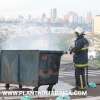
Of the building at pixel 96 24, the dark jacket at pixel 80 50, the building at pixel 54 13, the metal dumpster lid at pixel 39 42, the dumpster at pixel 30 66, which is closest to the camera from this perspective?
the dumpster at pixel 30 66

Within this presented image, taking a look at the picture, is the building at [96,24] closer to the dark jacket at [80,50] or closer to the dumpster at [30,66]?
the dark jacket at [80,50]

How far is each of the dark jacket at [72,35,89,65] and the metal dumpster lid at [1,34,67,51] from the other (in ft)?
19.2

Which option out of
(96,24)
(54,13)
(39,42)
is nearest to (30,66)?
(39,42)

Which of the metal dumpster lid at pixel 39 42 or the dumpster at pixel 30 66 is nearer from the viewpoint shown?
the dumpster at pixel 30 66

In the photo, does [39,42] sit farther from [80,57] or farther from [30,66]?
[30,66]

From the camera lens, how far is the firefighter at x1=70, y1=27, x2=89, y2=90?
12633mm

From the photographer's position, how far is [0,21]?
20.7 m

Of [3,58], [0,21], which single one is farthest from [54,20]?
[3,58]

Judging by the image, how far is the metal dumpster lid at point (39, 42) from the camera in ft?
62.5

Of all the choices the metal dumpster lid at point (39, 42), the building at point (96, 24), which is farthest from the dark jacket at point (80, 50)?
the building at point (96, 24)

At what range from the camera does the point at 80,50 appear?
12672 millimetres

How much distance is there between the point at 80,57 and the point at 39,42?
7.11m

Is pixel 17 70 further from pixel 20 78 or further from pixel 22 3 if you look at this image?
pixel 22 3

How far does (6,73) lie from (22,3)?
8328mm
